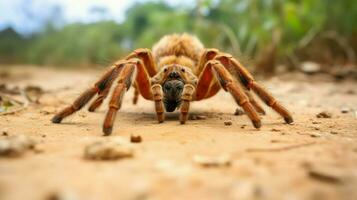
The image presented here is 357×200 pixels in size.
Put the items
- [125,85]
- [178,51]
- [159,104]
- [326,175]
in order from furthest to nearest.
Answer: [178,51], [159,104], [125,85], [326,175]

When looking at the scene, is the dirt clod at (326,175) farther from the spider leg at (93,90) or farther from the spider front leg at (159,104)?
the spider leg at (93,90)

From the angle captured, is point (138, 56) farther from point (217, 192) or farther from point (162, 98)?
point (217, 192)

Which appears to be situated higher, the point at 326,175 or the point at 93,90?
the point at 93,90

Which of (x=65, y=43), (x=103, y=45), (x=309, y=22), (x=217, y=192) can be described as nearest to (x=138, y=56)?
(x=217, y=192)

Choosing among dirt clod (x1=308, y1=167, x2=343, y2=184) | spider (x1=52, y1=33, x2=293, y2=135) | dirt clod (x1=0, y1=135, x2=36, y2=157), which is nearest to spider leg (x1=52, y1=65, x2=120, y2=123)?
spider (x1=52, y1=33, x2=293, y2=135)

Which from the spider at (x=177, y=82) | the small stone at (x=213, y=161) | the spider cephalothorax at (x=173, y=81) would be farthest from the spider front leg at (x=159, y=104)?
the small stone at (x=213, y=161)

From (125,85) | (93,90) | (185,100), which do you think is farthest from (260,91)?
(93,90)

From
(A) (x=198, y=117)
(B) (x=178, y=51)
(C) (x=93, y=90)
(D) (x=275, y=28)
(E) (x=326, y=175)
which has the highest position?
(D) (x=275, y=28)

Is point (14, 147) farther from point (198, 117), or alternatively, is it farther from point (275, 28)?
point (275, 28)

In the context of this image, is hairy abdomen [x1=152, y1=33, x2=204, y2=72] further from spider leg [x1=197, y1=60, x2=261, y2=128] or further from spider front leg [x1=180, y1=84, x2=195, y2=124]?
spider leg [x1=197, y1=60, x2=261, y2=128]
